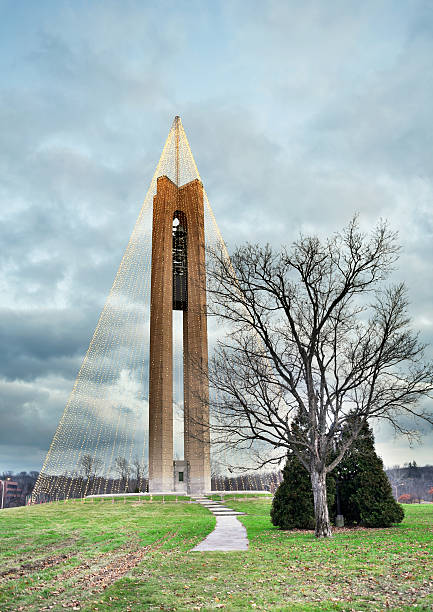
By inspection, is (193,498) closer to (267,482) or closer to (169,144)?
(267,482)

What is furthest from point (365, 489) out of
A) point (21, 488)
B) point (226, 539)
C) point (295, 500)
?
point (21, 488)

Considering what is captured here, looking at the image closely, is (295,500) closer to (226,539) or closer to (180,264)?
(226,539)

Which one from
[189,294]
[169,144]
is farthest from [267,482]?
[169,144]

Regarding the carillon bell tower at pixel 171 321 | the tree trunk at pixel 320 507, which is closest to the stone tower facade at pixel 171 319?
the carillon bell tower at pixel 171 321

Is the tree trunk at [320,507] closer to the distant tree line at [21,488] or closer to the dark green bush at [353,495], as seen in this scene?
the dark green bush at [353,495]

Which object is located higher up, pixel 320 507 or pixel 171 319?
pixel 171 319

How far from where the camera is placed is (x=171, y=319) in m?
41.2

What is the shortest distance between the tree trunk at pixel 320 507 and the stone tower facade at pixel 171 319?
2102cm

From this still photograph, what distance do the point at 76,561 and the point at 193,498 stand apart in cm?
2413

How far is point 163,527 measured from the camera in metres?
16.5

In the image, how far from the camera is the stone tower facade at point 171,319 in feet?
123

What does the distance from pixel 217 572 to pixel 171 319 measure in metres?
33.7

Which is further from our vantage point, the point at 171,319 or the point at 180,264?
the point at 180,264

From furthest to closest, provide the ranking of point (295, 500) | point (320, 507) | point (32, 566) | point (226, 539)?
1. point (295, 500)
2. point (226, 539)
3. point (320, 507)
4. point (32, 566)
